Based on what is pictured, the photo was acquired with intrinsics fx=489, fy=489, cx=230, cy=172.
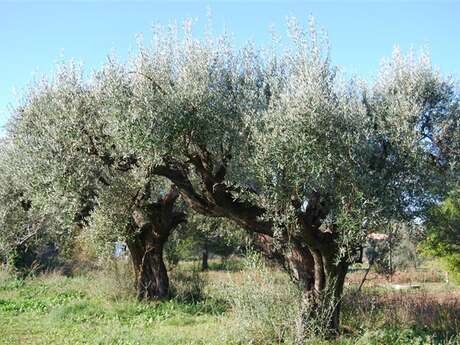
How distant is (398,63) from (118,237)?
305 inches

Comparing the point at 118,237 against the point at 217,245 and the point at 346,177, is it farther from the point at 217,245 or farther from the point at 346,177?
the point at 217,245

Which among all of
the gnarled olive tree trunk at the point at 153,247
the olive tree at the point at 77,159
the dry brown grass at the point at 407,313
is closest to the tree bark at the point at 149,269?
the gnarled olive tree trunk at the point at 153,247

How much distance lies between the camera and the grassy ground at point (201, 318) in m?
9.72

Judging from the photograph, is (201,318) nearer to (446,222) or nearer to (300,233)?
(300,233)

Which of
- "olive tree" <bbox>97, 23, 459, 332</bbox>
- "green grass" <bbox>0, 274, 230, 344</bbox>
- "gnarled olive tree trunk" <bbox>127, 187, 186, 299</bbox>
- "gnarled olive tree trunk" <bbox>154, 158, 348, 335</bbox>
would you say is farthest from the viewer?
"gnarled olive tree trunk" <bbox>127, 187, 186, 299</bbox>

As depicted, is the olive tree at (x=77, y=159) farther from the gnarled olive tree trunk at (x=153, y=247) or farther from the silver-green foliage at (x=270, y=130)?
the gnarled olive tree trunk at (x=153, y=247)

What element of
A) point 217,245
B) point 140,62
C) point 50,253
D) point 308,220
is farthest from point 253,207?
point 217,245

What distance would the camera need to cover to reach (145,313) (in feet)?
46.2

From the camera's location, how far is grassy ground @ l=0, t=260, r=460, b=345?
31.9 ft

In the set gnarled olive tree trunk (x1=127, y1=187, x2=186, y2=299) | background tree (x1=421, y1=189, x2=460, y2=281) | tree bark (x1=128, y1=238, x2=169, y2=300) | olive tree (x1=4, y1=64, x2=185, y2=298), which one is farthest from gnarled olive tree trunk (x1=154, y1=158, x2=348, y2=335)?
tree bark (x1=128, y1=238, x2=169, y2=300)

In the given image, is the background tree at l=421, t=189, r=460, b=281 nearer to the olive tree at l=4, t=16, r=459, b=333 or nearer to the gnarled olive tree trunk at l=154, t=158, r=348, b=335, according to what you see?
the olive tree at l=4, t=16, r=459, b=333

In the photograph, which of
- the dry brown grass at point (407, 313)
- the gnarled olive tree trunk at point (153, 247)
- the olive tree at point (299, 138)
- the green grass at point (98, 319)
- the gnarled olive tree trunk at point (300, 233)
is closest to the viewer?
the olive tree at point (299, 138)

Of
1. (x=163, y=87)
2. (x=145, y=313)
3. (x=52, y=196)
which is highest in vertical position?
(x=163, y=87)

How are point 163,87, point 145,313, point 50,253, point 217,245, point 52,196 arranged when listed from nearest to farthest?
point 163,87 → point 52,196 → point 145,313 → point 50,253 → point 217,245
